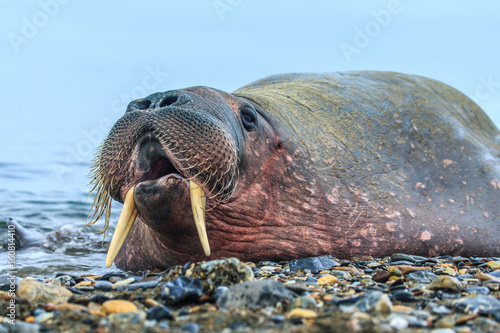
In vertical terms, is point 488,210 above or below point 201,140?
below

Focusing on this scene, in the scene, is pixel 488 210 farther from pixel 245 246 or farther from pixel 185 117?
pixel 185 117

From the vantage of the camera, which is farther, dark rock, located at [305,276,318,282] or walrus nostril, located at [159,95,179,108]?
walrus nostril, located at [159,95,179,108]

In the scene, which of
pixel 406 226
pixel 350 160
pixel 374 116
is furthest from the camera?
pixel 374 116

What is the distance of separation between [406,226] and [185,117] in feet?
8.55

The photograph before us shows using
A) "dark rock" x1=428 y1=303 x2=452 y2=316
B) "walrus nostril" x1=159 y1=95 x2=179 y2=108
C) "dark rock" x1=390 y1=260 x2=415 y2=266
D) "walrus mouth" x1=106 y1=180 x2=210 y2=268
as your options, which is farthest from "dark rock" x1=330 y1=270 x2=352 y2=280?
"walrus nostril" x1=159 y1=95 x2=179 y2=108

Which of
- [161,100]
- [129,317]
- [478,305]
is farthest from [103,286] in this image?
[478,305]

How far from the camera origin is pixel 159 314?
10.5 ft

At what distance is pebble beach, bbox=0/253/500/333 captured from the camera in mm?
2914

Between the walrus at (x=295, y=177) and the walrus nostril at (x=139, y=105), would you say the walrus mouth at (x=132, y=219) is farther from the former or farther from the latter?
the walrus nostril at (x=139, y=105)

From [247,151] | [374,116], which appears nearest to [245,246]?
[247,151]

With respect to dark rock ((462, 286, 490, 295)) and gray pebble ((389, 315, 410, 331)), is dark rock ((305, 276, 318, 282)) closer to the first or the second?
dark rock ((462, 286, 490, 295))

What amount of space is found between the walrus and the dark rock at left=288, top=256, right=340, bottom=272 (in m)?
0.26

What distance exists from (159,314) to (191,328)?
0.40m

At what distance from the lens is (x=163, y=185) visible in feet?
15.4
